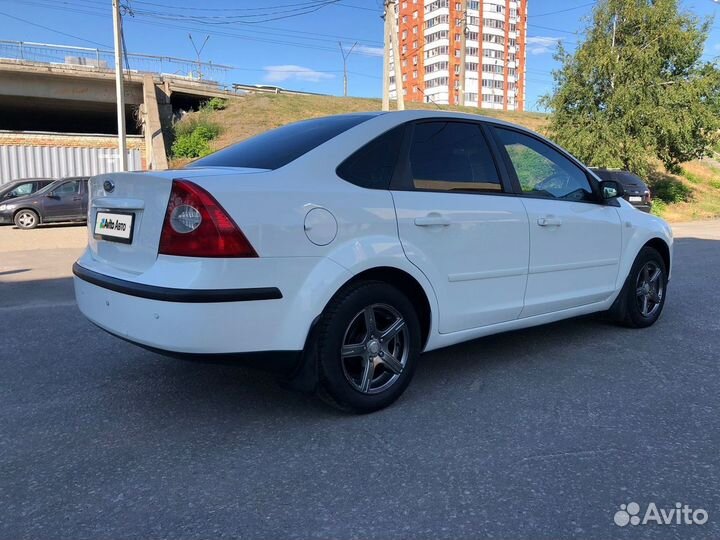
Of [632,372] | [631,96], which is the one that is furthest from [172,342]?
[631,96]

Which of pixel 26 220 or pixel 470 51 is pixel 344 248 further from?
pixel 470 51

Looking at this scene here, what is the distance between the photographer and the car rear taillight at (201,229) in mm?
2699

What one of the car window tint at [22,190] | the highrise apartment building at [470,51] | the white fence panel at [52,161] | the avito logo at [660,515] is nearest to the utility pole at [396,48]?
the car window tint at [22,190]

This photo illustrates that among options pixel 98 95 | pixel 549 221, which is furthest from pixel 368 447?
pixel 98 95

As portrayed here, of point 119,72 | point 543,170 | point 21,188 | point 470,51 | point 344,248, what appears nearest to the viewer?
point 344,248

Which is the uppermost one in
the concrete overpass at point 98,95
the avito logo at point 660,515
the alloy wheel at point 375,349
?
the concrete overpass at point 98,95

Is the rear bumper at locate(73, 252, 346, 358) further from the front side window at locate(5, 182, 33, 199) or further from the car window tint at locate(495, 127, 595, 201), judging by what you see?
the front side window at locate(5, 182, 33, 199)

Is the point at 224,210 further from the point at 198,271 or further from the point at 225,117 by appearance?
the point at 225,117

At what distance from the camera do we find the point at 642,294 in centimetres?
510

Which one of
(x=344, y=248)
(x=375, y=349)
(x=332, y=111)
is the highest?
(x=332, y=111)

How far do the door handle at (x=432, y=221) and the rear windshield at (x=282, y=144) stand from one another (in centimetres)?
67

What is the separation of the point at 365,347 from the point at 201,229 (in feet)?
3.53

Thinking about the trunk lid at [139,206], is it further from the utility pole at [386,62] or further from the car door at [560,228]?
the utility pole at [386,62]

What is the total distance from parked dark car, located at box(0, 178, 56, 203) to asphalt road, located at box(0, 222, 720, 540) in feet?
47.0
